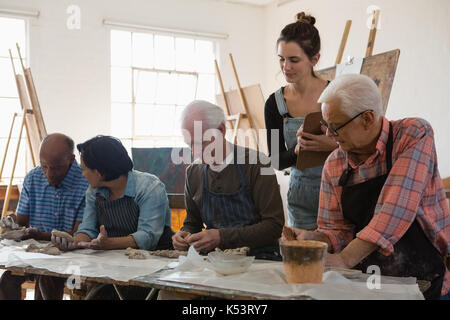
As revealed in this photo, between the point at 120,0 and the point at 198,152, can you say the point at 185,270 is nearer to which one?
the point at 198,152

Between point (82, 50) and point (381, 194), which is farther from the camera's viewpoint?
point (82, 50)

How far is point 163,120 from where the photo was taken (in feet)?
25.4

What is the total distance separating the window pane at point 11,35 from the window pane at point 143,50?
61.8 inches

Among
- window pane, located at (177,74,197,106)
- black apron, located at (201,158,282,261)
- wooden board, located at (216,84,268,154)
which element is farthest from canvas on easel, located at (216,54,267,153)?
black apron, located at (201,158,282,261)

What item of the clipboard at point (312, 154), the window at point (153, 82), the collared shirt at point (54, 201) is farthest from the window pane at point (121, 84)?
the clipboard at point (312, 154)

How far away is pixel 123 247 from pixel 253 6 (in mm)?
6819

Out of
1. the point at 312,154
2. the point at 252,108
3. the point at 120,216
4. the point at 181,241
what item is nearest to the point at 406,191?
the point at 312,154

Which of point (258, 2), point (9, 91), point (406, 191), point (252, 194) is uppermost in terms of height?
point (258, 2)

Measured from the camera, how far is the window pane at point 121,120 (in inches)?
291

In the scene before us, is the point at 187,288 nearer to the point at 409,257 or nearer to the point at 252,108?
the point at 409,257

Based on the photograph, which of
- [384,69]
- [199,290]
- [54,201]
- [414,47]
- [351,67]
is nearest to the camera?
[199,290]

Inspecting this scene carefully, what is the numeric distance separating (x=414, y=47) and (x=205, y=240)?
4503 mm

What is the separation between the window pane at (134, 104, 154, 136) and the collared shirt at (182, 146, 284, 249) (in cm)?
507
